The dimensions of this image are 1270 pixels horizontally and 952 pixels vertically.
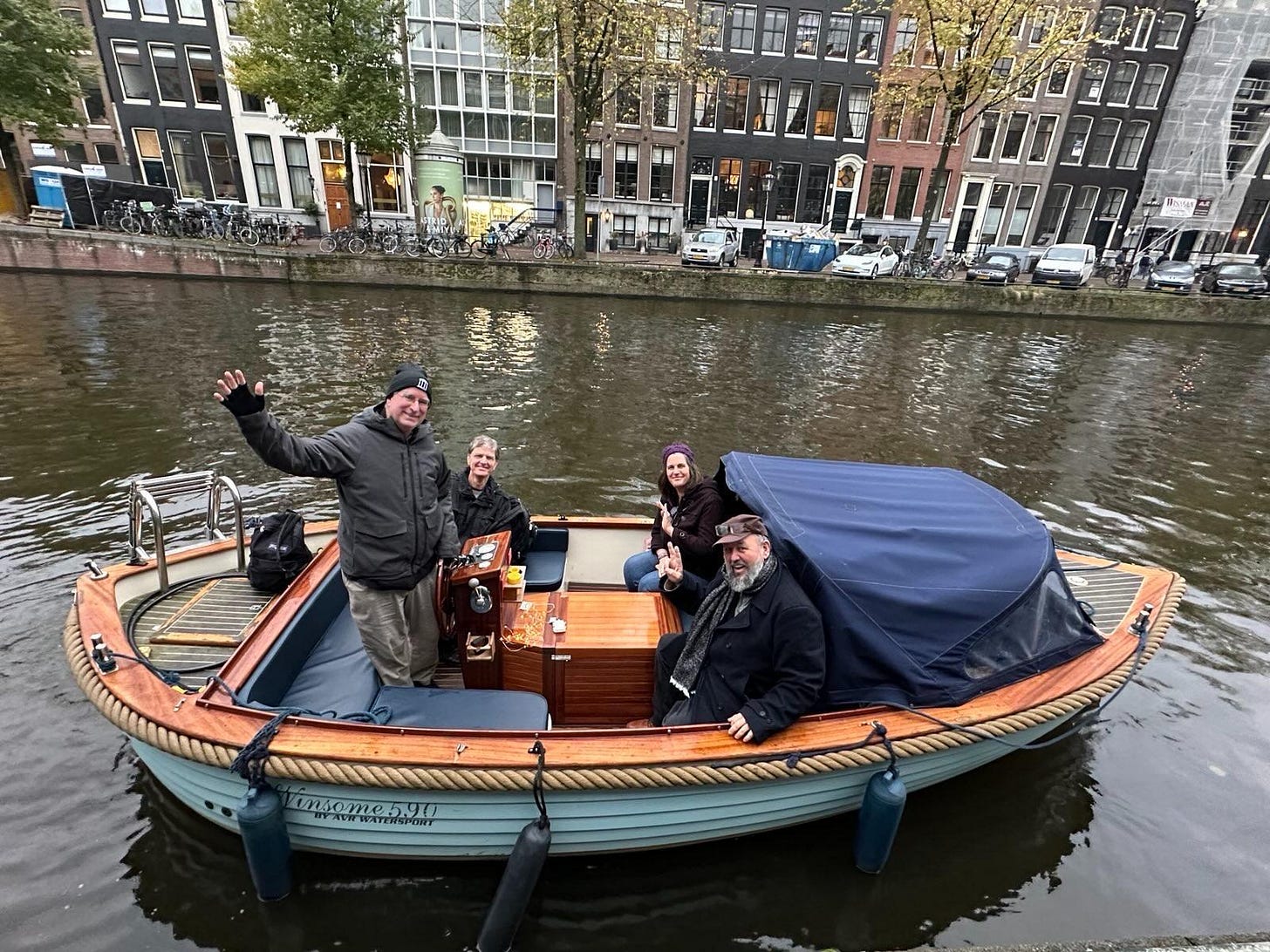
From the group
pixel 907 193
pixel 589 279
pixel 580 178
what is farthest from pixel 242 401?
pixel 907 193

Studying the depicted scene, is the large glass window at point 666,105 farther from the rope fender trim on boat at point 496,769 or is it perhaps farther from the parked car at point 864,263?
the rope fender trim on boat at point 496,769

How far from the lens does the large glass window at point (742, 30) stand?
96.3 feet

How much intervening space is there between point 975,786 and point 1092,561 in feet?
7.52

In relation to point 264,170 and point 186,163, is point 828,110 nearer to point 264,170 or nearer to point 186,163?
point 264,170

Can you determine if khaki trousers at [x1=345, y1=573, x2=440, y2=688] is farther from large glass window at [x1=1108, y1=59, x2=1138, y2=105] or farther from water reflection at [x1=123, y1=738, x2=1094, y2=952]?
large glass window at [x1=1108, y1=59, x2=1138, y2=105]

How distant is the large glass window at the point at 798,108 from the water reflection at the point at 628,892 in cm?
3299

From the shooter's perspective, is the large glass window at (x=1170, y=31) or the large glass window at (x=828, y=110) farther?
the large glass window at (x=828, y=110)

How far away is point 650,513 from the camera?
7758 millimetres

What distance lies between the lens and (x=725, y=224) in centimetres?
3150

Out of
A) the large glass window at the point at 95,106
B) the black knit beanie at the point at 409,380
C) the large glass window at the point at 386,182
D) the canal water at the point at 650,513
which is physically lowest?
the canal water at the point at 650,513

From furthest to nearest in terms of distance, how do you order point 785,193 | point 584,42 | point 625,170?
point 785,193, point 625,170, point 584,42

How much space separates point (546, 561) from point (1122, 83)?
4012 centimetres

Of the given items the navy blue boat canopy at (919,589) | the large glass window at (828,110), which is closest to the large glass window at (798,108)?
the large glass window at (828,110)

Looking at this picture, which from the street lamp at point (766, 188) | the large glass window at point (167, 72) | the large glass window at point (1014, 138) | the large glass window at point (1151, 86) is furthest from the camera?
the large glass window at point (1014, 138)
